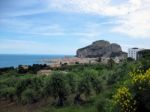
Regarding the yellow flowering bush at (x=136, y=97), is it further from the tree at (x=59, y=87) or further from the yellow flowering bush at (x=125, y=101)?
the tree at (x=59, y=87)

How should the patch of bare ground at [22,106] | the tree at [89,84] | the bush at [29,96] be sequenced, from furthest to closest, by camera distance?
the bush at [29,96]
the tree at [89,84]
the patch of bare ground at [22,106]

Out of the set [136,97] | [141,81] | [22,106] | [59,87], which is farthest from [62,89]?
[141,81]

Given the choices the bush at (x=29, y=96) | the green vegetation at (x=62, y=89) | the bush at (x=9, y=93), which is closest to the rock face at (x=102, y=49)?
the bush at (x=9, y=93)

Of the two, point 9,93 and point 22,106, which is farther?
point 9,93

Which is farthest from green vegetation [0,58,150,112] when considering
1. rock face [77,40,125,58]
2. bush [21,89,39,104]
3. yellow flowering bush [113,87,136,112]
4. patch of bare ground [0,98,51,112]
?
rock face [77,40,125,58]

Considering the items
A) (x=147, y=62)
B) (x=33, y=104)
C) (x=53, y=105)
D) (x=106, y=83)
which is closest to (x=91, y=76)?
(x=106, y=83)

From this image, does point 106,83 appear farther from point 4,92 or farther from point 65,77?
point 4,92

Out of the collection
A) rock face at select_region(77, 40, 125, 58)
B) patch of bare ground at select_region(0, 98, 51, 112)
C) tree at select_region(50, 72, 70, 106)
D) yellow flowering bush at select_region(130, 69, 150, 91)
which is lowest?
patch of bare ground at select_region(0, 98, 51, 112)

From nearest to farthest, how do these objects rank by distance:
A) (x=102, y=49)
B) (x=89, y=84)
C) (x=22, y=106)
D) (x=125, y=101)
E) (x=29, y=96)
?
(x=125, y=101), (x=89, y=84), (x=22, y=106), (x=29, y=96), (x=102, y=49)

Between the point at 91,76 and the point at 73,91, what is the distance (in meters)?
3.15

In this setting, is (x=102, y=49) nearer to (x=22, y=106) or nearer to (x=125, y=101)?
(x=22, y=106)

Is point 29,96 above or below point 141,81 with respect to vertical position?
below

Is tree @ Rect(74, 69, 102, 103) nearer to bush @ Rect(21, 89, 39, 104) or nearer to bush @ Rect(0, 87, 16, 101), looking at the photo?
bush @ Rect(21, 89, 39, 104)

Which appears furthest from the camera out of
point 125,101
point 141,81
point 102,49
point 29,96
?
point 102,49
